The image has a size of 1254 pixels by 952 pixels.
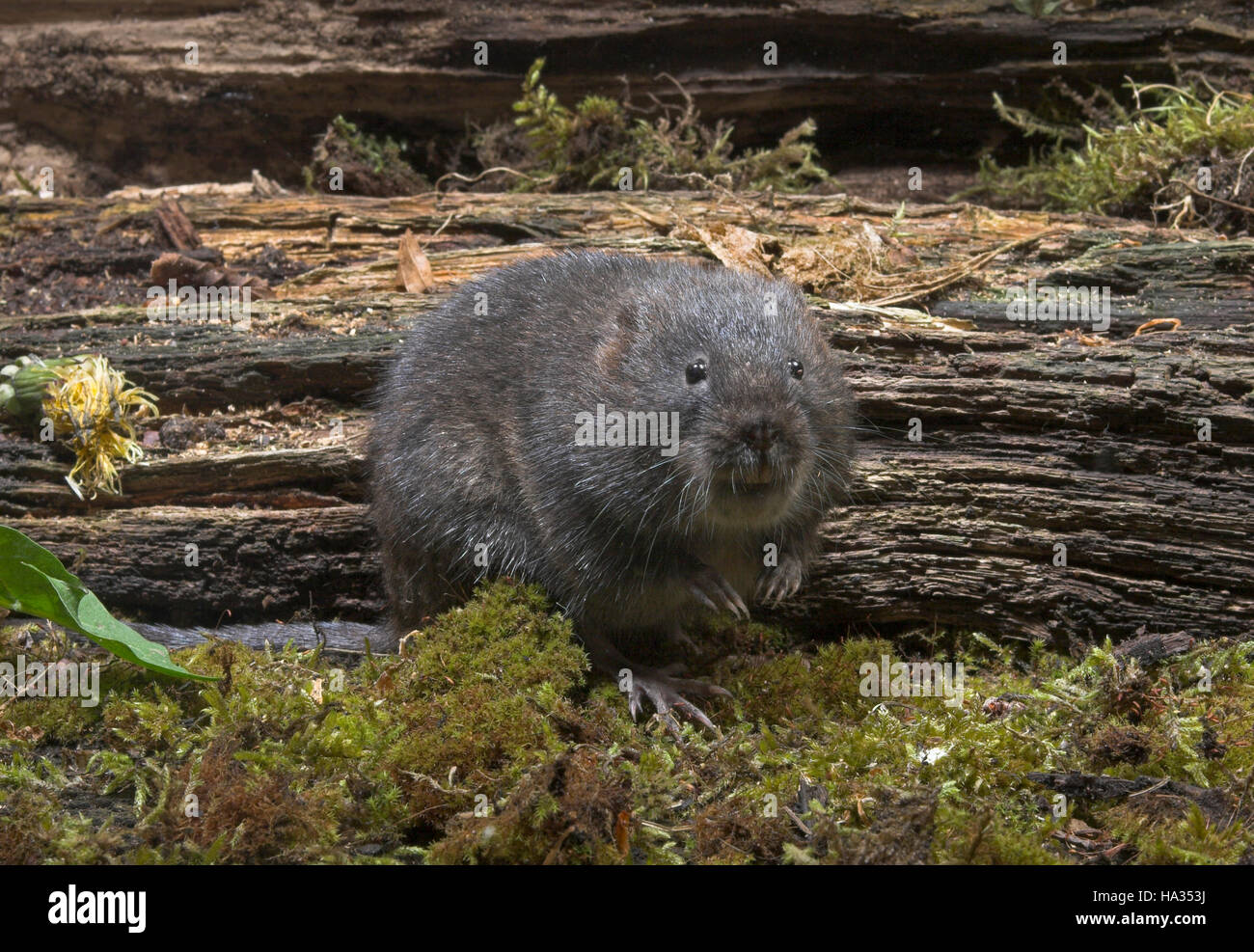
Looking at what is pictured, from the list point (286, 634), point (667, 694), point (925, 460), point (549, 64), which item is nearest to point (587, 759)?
point (667, 694)

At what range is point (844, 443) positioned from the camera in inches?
207

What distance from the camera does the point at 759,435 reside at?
4398 millimetres

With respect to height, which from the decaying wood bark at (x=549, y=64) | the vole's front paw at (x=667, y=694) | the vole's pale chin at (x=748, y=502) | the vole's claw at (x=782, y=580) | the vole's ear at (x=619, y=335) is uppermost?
the decaying wood bark at (x=549, y=64)

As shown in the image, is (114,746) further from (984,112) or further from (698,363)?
(984,112)

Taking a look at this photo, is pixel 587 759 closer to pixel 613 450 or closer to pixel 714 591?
pixel 714 591

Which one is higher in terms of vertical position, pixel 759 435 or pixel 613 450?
pixel 759 435

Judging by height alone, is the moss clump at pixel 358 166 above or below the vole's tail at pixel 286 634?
above

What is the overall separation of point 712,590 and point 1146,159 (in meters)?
4.60

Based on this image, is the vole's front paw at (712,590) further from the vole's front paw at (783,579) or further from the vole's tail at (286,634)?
the vole's tail at (286,634)

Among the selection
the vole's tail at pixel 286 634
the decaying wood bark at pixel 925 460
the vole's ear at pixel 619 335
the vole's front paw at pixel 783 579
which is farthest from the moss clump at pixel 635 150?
the vole's tail at pixel 286 634

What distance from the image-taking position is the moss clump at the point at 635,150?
7746 mm

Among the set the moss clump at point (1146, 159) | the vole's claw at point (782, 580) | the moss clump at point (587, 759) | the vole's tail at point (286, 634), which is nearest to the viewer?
the moss clump at point (587, 759)

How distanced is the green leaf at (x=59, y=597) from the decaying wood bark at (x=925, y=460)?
4.53 ft

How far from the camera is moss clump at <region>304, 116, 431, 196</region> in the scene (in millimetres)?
8039
